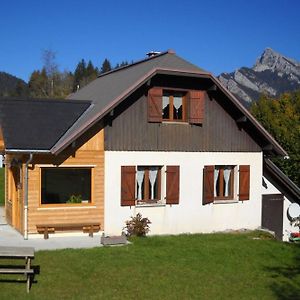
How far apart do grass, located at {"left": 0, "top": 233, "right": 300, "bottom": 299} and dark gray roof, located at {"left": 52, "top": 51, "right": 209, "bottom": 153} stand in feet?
12.0

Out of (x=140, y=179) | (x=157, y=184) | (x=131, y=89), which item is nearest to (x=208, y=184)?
(x=157, y=184)

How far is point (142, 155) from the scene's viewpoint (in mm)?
16344

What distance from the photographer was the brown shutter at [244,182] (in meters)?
17.9

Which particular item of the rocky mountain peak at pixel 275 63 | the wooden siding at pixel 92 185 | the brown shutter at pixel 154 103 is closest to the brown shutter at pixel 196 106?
the brown shutter at pixel 154 103

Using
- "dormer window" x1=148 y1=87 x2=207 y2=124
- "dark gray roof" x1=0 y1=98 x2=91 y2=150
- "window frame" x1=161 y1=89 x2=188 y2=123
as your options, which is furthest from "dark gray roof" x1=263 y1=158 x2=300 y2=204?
"dark gray roof" x1=0 y1=98 x2=91 y2=150

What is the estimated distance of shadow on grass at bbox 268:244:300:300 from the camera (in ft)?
35.1

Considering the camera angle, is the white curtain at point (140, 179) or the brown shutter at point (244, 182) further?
the brown shutter at point (244, 182)

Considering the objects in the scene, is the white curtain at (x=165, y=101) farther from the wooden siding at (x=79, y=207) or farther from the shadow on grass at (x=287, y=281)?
the shadow on grass at (x=287, y=281)

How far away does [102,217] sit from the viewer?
625 inches

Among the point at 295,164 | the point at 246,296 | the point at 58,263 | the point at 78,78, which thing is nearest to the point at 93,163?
the point at 58,263

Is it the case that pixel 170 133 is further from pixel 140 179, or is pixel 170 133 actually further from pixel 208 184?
pixel 208 184

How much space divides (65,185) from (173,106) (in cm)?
458

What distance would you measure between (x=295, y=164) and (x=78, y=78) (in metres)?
79.0

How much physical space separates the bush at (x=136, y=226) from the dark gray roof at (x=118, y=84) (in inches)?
135
